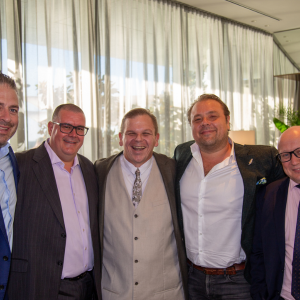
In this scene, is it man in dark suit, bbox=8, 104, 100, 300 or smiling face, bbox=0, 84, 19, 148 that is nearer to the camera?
smiling face, bbox=0, 84, 19, 148

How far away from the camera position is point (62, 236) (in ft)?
6.61

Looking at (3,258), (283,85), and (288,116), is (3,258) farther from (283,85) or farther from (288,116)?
(283,85)

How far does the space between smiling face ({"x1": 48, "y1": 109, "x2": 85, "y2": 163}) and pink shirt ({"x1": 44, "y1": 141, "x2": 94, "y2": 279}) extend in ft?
0.15

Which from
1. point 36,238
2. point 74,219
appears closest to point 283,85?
point 74,219

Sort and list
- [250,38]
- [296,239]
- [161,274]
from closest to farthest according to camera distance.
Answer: [296,239]
[161,274]
[250,38]

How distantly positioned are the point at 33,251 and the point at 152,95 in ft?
11.8

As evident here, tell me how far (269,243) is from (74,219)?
1.25 meters

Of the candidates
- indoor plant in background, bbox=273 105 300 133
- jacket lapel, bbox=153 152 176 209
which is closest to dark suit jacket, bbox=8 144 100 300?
jacket lapel, bbox=153 152 176 209

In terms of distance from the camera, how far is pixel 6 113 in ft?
5.75

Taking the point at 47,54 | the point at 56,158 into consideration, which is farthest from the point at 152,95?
the point at 56,158

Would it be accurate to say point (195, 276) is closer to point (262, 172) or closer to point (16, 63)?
point (262, 172)

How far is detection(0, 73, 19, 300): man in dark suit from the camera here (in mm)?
1729

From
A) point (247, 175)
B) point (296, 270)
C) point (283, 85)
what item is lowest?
point (296, 270)

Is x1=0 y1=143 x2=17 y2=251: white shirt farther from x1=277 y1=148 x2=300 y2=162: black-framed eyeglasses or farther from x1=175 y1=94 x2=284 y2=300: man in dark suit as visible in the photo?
x1=277 y1=148 x2=300 y2=162: black-framed eyeglasses
